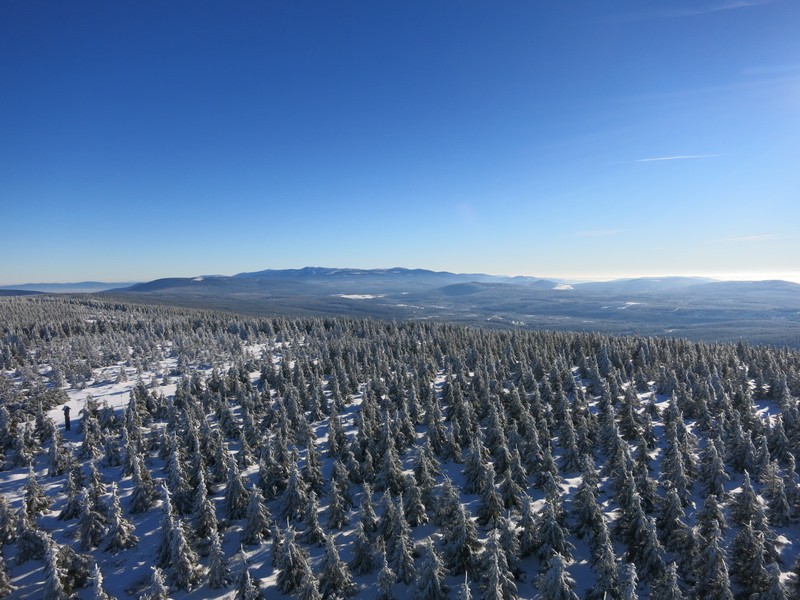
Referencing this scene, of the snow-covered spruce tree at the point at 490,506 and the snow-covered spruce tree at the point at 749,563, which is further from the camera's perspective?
the snow-covered spruce tree at the point at 490,506

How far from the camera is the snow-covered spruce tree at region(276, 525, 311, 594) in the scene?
30.5m

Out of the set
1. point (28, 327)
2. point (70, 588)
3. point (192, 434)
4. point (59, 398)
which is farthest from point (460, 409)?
point (28, 327)

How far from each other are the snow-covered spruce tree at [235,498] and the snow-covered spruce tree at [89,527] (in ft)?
Answer: 36.6

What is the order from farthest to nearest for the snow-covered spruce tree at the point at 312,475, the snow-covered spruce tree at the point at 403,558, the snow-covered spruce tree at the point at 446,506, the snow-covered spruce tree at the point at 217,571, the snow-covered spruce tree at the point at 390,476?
the snow-covered spruce tree at the point at 390,476 → the snow-covered spruce tree at the point at 312,475 → the snow-covered spruce tree at the point at 446,506 → the snow-covered spruce tree at the point at 403,558 → the snow-covered spruce tree at the point at 217,571

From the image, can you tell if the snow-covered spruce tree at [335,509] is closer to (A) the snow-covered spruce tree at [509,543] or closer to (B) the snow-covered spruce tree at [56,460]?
(A) the snow-covered spruce tree at [509,543]

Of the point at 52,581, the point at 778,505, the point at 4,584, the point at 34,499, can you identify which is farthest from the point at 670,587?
the point at 34,499

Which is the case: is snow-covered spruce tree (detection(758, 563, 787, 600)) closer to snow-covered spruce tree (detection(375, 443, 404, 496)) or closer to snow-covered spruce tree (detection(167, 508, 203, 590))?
snow-covered spruce tree (detection(375, 443, 404, 496))

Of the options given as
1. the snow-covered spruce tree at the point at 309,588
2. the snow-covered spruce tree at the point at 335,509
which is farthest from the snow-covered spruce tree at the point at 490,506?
the snow-covered spruce tree at the point at 309,588

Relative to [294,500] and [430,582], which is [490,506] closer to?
[430,582]

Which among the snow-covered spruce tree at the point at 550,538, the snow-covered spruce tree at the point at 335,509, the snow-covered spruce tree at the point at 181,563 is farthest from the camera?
the snow-covered spruce tree at the point at 335,509

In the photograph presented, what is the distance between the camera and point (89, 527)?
120 feet

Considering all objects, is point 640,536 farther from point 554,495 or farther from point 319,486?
point 319,486

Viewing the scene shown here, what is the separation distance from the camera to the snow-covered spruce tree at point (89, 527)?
36344 mm

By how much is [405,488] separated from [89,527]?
3053cm
